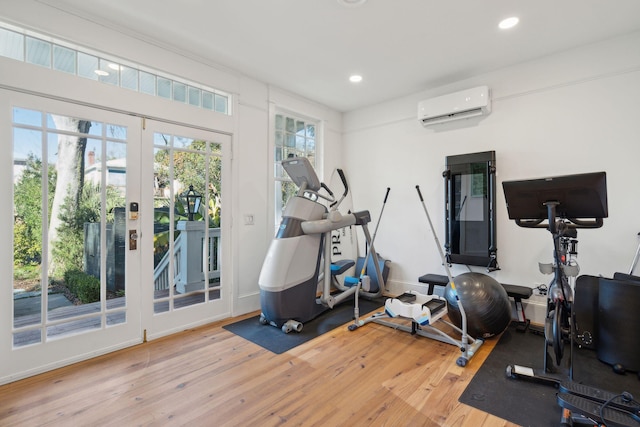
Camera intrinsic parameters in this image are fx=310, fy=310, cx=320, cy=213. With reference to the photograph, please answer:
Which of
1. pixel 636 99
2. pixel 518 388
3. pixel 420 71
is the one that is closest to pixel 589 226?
pixel 518 388

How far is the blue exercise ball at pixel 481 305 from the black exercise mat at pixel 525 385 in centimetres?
20

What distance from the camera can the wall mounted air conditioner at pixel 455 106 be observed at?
3629 millimetres

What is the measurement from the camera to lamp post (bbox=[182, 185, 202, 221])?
3287mm

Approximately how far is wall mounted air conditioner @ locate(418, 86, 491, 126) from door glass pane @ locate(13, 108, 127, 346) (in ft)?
11.4

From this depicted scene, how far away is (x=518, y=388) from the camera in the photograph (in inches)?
85.0

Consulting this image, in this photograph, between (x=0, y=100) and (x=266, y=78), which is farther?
(x=266, y=78)

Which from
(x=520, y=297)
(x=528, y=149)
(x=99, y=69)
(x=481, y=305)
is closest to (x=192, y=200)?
(x=99, y=69)

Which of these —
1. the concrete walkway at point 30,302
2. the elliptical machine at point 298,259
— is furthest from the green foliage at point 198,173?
the concrete walkway at point 30,302

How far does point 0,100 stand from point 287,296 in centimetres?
274

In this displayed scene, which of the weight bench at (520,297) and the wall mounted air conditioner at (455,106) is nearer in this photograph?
the weight bench at (520,297)

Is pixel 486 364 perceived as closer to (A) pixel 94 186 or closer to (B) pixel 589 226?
(B) pixel 589 226

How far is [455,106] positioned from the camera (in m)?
3.81

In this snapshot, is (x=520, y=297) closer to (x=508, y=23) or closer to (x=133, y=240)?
(x=508, y=23)

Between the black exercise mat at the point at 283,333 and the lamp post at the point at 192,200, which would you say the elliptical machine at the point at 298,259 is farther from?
the lamp post at the point at 192,200
